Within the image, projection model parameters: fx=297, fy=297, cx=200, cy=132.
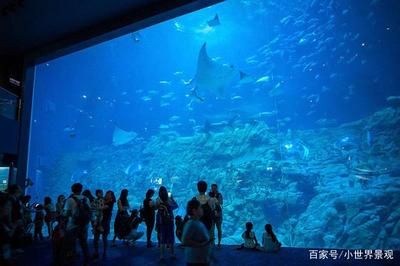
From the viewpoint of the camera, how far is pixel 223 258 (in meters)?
5.87

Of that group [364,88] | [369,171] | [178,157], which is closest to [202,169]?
[178,157]

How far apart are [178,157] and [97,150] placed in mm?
19148

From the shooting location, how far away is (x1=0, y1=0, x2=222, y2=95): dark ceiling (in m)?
7.41

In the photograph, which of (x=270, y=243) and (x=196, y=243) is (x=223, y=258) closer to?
(x=270, y=243)

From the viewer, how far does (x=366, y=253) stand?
18.0 feet

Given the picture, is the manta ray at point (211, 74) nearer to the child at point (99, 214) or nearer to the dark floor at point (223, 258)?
the dark floor at point (223, 258)

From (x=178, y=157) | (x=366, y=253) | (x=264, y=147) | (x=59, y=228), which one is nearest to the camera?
(x=59, y=228)

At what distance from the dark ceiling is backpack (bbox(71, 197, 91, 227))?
514 centimetres

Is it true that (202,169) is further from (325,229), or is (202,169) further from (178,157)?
(325,229)

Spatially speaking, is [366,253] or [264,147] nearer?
[366,253]

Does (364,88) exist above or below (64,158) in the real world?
above

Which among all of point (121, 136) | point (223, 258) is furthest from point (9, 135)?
point (121, 136)

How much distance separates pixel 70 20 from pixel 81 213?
19.6 ft

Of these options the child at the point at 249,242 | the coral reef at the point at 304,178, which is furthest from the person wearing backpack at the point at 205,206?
the coral reef at the point at 304,178
